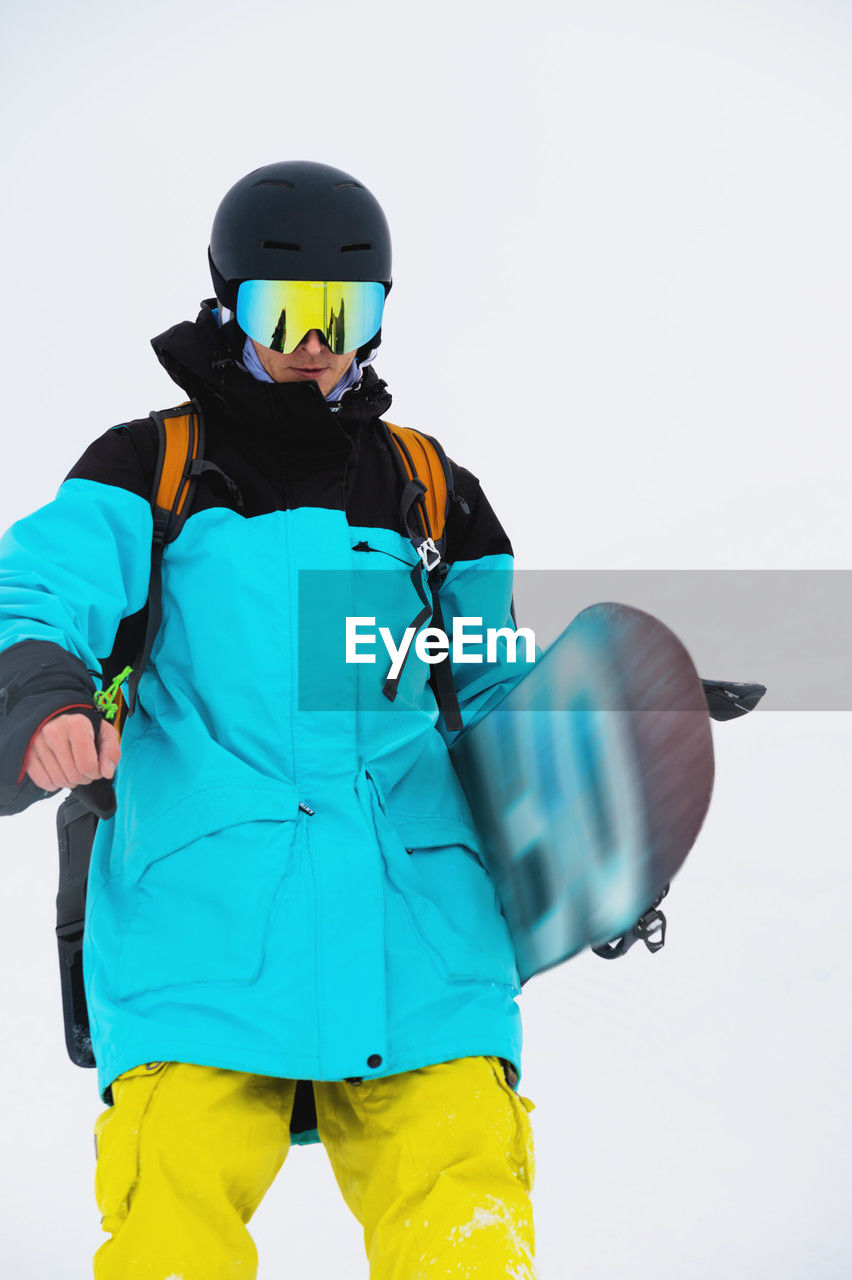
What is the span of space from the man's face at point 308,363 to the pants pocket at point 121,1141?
0.95 meters

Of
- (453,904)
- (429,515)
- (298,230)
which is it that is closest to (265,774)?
(453,904)

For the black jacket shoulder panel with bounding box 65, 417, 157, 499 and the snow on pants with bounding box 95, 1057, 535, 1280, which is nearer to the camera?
the snow on pants with bounding box 95, 1057, 535, 1280

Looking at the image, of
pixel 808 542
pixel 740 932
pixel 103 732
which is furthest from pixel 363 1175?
pixel 808 542

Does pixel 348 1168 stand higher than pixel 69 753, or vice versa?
pixel 69 753

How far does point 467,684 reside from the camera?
2.00m

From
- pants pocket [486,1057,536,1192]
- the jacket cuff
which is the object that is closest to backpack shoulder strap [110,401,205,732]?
the jacket cuff

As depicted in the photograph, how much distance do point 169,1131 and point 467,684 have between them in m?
0.80

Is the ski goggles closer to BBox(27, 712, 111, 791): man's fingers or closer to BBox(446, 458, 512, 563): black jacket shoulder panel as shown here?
BBox(446, 458, 512, 563): black jacket shoulder panel

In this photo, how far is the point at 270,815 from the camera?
5.28ft

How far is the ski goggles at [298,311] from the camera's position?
5.95 feet

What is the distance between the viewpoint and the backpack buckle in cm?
188

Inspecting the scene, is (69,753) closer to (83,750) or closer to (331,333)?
(83,750)

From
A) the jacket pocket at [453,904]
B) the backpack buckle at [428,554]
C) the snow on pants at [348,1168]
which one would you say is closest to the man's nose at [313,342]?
the backpack buckle at [428,554]

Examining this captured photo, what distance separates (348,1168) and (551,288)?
13.6ft
